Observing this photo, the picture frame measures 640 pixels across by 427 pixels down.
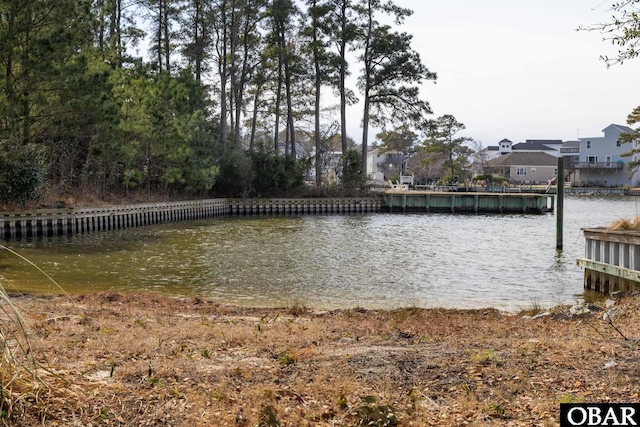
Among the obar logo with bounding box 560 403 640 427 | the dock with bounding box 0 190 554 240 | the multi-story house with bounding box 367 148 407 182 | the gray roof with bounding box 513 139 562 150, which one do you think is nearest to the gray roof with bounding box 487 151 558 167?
the multi-story house with bounding box 367 148 407 182

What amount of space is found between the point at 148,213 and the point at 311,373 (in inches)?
1150

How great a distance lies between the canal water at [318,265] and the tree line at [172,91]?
496 cm

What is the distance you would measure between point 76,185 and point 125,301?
76.2 ft

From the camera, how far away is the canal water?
1339 cm

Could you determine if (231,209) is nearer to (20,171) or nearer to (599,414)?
(20,171)

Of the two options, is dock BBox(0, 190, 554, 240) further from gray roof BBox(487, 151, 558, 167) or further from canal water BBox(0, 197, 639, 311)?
gray roof BBox(487, 151, 558, 167)

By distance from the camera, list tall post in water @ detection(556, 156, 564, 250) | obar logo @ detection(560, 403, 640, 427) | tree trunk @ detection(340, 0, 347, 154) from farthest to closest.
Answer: tree trunk @ detection(340, 0, 347, 154)
tall post in water @ detection(556, 156, 564, 250)
obar logo @ detection(560, 403, 640, 427)

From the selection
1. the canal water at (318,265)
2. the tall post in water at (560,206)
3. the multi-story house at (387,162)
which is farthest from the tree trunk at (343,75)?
the multi-story house at (387,162)

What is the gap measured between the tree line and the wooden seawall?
1.25m

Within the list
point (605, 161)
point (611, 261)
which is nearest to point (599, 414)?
point (611, 261)

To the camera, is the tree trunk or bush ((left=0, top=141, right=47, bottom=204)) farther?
the tree trunk

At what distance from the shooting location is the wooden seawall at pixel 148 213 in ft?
81.1

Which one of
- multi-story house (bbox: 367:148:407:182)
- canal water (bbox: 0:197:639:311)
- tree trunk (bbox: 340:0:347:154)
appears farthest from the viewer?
multi-story house (bbox: 367:148:407:182)

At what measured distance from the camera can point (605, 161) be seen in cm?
8406
